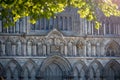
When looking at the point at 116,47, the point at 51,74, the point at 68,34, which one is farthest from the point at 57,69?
the point at 116,47

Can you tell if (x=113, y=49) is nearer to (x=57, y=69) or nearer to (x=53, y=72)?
(x=57, y=69)

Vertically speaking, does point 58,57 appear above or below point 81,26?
below

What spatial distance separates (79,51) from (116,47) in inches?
101

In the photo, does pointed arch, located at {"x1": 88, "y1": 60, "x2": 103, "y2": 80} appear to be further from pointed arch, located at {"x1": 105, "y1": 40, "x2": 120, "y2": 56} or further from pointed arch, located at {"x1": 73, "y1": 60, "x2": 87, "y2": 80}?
pointed arch, located at {"x1": 105, "y1": 40, "x2": 120, "y2": 56}

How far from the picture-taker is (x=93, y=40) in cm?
3073

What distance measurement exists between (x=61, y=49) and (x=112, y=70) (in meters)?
3.76

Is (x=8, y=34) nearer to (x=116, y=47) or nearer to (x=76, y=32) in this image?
(x=76, y=32)

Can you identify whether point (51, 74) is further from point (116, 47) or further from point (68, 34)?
point (116, 47)

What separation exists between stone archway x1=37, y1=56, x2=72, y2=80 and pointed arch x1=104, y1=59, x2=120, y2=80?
2.59m

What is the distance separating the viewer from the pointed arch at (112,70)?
101 feet

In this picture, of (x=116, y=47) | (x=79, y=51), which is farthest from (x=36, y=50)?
(x=116, y=47)

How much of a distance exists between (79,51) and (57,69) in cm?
190

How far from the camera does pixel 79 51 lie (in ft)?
100

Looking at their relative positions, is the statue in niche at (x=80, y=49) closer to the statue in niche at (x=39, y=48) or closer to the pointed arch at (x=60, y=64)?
the pointed arch at (x=60, y=64)
